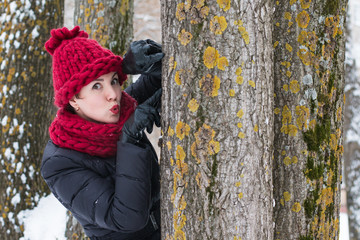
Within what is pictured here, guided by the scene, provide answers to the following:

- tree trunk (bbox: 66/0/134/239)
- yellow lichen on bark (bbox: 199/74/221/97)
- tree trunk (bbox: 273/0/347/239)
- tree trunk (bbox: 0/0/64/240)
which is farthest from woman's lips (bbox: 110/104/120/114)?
tree trunk (bbox: 0/0/64/240)

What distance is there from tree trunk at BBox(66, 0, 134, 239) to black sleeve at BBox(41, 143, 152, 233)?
2524mm

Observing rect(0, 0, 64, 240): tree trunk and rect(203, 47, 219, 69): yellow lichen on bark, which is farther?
rect(0, 0, 64, 240): tree trunk

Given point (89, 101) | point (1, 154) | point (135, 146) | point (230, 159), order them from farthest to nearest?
point (1, 154) → point (89, 101) → point (135, 146) → point (230, 159)

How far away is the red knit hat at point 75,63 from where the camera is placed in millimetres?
2205

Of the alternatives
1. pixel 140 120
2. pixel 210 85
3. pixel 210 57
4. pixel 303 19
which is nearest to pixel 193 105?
pixel 210 85

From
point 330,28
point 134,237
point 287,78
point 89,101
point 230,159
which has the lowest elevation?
point 134,237

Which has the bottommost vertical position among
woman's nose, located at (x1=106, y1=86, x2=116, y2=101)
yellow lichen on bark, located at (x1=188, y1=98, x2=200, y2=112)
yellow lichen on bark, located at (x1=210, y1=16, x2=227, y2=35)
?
yellow lichen on bark, located at (x1=188, y1=98, x2=200, y2=112)

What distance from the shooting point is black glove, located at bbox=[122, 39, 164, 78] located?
2.05 metres

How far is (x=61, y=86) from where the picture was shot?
7.59ft

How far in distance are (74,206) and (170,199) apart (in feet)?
1.91

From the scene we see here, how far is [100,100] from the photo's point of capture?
89.7 inches

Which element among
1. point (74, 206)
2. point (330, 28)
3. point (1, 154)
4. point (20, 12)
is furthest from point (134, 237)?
point (20, 12)

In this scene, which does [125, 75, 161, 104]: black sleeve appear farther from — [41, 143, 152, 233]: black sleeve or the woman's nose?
[41, 143, 152, 233]: black sleeve

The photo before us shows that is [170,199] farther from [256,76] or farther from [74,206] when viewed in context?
[256,76]
